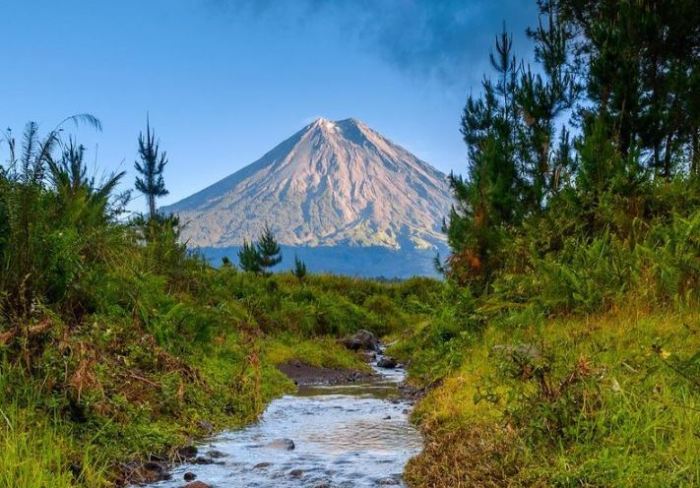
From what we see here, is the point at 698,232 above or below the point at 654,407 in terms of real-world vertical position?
above

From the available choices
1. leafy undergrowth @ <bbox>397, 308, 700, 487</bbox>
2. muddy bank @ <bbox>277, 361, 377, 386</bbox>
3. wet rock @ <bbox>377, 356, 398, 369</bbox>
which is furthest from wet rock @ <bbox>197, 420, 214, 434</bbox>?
wet rock @ <bbox>377, 356, 398, 369</bbox>

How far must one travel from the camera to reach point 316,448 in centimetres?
678

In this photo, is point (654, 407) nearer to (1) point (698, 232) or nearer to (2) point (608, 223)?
(1) point (698, 232)

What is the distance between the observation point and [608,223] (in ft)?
34.8

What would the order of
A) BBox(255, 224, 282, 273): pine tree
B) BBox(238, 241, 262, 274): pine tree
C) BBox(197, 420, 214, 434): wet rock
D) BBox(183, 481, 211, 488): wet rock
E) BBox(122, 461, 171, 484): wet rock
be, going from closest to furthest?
1. BBox(183, 481, 211, 488): wet rock
2. BBox(122, 461, 171, 484): wet rock
3. BBox(197, 420, 214, 434): wet rock
4. BBox(238, 241, 262, 274): pine tree
5. BBox(255, 224, 282, 273): pine tree

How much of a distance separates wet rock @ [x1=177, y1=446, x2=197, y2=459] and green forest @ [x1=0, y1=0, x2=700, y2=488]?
0.13 m

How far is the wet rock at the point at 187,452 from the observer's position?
6273mm

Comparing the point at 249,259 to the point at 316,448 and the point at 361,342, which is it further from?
the point at 316,448

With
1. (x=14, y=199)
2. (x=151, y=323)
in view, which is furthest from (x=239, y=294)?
(x=14, y=199)

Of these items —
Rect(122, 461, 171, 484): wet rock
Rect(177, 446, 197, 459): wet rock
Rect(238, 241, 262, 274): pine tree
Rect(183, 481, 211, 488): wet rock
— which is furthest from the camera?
Rect(238, 241, 262, 274): pine tree

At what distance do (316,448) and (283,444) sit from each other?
342 millimetres

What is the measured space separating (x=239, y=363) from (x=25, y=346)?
16.6 ft

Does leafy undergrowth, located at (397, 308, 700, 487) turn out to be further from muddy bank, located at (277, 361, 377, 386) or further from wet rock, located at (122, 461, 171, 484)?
muddy bank, located at (277, 361, 377, 386)

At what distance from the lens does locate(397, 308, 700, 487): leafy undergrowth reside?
159 inches
